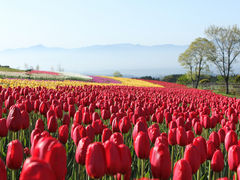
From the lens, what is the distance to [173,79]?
72.9 metres

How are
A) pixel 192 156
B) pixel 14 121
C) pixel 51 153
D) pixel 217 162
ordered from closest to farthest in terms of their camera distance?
pixel 51 153 < pixel 192 156 < pixel 217 162 < pixel 14 121

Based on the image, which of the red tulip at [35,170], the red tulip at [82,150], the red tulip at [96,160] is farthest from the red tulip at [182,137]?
the red tulip at [35,170]

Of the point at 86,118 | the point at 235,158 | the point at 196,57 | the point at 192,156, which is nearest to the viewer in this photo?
the point at 192,156

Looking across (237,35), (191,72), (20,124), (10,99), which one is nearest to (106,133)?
(20,124)

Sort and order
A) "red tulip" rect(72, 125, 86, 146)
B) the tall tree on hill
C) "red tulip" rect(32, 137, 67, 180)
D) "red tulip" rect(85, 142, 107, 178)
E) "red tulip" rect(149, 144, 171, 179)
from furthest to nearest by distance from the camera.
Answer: the tall tree on hill → "red tulip" rect(72, 125, 86, 146) → "red tulip" rect(149, 144, 171, 179) → "red tulip" rect(85, 142, 107, 178) → "red tulip" rect(32, 137, 67, 180)

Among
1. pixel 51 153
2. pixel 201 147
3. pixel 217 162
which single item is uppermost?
pixel 51 153

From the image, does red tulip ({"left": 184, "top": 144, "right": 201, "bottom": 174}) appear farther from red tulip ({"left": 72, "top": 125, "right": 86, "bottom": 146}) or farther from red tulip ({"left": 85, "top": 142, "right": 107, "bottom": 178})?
red tulip ({"left": 72, "top": 125, "right": 86, "bottom": 146})

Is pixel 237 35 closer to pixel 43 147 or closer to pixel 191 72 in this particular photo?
pixel 191 72

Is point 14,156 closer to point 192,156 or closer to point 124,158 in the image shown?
point 124,158

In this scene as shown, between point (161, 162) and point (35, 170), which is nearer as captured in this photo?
point (35, 170)

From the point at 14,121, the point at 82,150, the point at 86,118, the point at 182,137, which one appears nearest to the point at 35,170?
the point at 82,150

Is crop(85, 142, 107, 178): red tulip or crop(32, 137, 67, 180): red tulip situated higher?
crop(32, 137, 67, 180): red tulip

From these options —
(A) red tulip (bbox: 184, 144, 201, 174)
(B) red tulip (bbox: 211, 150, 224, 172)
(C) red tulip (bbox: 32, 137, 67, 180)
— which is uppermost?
(C) red tulip (bbox: 32, 137, 67, 180)

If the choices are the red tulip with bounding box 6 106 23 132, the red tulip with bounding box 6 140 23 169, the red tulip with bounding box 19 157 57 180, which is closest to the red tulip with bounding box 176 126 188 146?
the red tulip with bounding box 6 140 23 169
